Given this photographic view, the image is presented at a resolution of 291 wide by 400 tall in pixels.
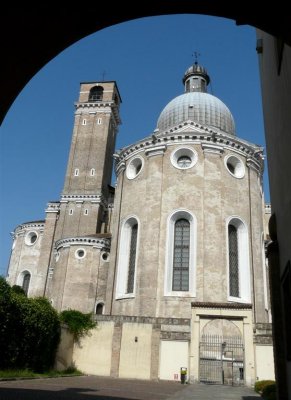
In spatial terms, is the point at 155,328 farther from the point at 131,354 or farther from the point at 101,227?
the point at 101,227

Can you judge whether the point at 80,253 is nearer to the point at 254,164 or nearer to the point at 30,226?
the point at 30,226

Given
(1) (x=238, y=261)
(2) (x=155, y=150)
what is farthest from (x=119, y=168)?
(1) (x=238, y=261)

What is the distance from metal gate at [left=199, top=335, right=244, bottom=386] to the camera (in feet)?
61.2

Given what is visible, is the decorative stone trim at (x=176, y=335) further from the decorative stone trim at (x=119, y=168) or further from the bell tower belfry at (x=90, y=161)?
the bell tower belfry at (x=90, y=161)

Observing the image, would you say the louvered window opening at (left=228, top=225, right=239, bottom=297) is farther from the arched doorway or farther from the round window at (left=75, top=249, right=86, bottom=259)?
the round window at (left=75, top=249, right=86, bottom=259)

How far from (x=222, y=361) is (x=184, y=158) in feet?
46.9

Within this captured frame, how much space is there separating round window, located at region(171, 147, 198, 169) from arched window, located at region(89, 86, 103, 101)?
68.1 ft

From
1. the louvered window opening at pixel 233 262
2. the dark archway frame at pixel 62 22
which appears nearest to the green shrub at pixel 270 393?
the dark archway frame at pixel 62 22

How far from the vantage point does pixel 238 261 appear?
2684cm

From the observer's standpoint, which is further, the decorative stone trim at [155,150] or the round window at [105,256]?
the round window at [105,256]

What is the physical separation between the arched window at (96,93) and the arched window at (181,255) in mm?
24182

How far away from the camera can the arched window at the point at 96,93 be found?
46619mm

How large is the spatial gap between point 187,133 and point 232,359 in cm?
1496

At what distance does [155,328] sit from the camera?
2038cm
